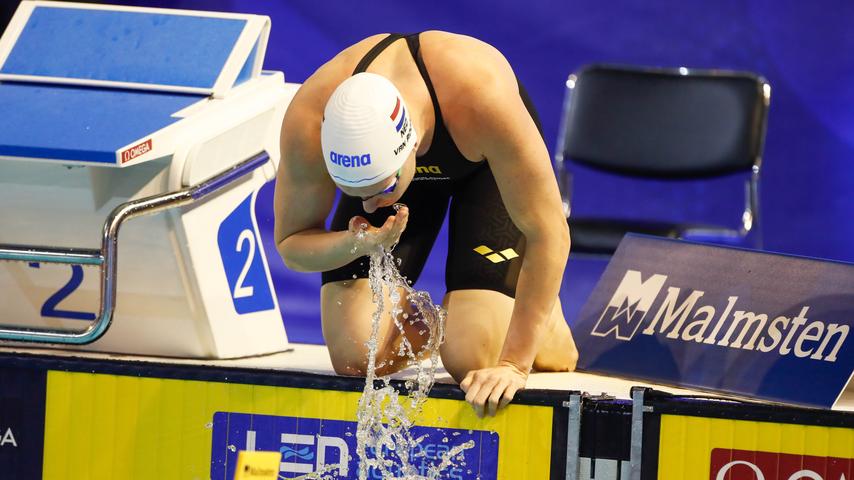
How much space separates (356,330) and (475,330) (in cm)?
29

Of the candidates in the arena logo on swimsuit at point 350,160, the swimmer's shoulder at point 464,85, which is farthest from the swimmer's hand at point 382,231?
the swimmer's shoulder at point 464,85

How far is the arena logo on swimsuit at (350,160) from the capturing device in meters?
2.32

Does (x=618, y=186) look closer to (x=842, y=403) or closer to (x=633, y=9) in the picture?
(x=633, y=9)

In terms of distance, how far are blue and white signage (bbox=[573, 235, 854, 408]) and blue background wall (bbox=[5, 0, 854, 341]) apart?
5.43 ft

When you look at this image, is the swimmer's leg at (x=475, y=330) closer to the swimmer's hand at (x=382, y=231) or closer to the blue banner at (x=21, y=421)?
the swimmer's hand at (x=382, y=231)

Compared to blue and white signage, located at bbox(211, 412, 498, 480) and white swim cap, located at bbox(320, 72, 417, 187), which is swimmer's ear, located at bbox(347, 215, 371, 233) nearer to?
white swim cap, located at bbox(320, 72, 417, 187)

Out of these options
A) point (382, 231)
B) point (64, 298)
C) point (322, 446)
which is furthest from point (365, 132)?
point (64, 298)

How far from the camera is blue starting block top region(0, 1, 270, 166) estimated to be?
2.98 metres


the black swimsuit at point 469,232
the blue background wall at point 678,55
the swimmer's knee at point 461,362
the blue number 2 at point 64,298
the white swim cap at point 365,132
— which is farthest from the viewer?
the blue background wall at point 678,55

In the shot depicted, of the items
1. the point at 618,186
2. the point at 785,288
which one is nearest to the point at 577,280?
the point at 618,186

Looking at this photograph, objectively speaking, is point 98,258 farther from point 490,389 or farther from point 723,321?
point 723,321

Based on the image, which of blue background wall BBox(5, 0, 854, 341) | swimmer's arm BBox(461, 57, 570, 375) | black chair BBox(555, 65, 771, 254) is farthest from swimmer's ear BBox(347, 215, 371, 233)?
blue background wall BBox(5, 0, 854, 341)

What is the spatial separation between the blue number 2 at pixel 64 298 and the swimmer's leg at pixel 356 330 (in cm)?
64

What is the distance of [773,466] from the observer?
240 cm
